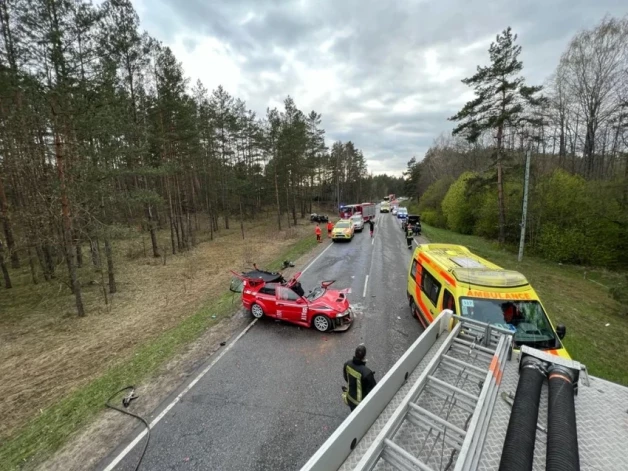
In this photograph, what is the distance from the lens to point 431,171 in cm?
5784

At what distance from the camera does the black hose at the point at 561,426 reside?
2117 mm

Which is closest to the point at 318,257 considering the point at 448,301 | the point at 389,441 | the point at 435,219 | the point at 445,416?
the point at 448,301

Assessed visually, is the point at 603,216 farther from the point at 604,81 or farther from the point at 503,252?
the point at 604,81

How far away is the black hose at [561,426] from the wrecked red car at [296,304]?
217 inches

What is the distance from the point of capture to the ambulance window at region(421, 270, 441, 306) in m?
7.08

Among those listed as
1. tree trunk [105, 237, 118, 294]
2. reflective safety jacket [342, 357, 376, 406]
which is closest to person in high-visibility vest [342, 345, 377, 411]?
reflective safety jacket [342, 357, 376, 406]

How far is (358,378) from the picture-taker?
4.19 m

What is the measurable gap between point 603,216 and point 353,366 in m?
20.0

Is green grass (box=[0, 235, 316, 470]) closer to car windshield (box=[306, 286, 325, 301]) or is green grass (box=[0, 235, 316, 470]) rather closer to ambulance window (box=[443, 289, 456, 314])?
car windshield (box=[306, 286, 325, 301])

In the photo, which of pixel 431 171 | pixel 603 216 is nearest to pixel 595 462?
pixel 603 216

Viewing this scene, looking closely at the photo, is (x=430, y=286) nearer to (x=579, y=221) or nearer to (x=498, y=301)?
(x=498, y=301)

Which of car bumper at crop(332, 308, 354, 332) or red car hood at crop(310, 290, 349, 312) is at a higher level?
red car hood at crop(310, 290, 349, 312)

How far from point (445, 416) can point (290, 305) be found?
607 centimetres

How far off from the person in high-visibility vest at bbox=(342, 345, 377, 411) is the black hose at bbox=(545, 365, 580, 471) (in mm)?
2113
